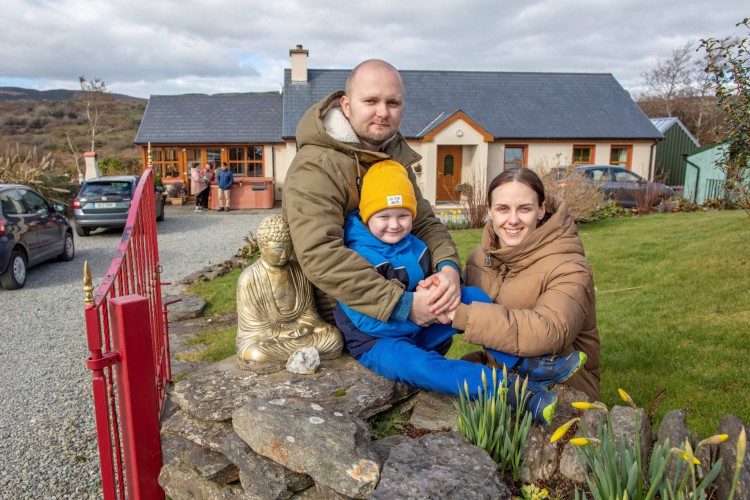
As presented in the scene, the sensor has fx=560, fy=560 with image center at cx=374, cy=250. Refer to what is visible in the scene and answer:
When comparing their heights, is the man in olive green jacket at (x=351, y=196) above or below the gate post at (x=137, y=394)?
above

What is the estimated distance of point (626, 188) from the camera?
60.7ft

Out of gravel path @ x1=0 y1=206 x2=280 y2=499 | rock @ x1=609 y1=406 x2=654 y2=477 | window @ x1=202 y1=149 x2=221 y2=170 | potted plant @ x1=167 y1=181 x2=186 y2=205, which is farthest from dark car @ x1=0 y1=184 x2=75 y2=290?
window @ x1=202 y1=149 x2=221 y2=170

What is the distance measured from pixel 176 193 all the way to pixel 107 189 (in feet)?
30.3

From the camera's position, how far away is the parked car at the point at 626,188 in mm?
17172

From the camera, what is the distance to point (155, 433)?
272cm

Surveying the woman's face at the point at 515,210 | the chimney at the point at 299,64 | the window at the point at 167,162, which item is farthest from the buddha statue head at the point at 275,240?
the chimney at the point at 299,64

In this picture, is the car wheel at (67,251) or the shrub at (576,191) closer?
the car wheel at (67,251)

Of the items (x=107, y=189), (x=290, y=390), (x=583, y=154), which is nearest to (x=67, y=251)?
(x=107, y=189)

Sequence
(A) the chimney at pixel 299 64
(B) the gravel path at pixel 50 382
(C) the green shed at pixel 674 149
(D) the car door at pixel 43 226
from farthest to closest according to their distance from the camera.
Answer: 1. (C) the green shed at pixel 674 149
2. (A) the chimney at pixel 299 64
3. (D) the car door at pixel 43 226
4. (B) the gravel path at pixel 50 382

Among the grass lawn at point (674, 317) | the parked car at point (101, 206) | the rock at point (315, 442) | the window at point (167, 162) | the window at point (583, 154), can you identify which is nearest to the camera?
the rock at point (315, 442)

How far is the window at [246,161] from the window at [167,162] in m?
2.45

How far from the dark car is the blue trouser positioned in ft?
29.7

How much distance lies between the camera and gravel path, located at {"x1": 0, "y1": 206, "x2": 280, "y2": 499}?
13.3 feet

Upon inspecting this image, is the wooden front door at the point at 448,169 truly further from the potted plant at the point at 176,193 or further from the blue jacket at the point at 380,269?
the blue jacket at the point at 380,269
